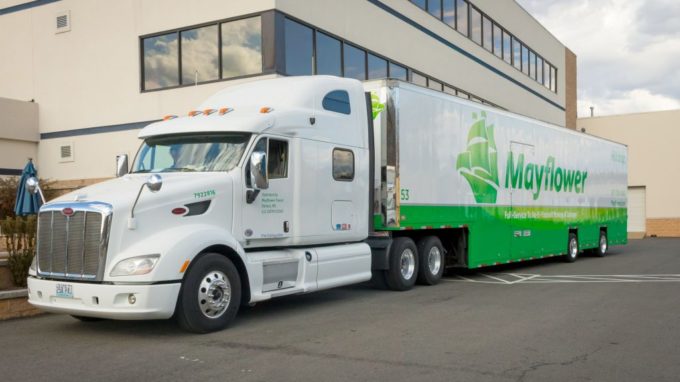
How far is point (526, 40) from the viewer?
115ft

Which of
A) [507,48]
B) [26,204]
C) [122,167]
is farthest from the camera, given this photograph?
[507,48]

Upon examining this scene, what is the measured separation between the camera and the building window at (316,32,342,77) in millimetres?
18375

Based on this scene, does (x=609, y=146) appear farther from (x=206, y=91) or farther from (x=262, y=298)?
(x=262, y=298)

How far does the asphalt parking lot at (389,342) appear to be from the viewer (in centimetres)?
620

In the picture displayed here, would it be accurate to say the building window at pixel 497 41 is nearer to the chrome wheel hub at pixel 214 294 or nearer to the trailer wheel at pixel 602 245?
the trailer wheel at pixel 602 245

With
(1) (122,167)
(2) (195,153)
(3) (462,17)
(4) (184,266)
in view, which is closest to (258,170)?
(2) (195,153)

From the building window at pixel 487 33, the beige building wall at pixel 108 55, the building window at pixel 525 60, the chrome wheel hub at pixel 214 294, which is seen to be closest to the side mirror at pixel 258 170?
the chrome wheel hub at pixel 214 294

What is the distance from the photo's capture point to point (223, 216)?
8.55 metres

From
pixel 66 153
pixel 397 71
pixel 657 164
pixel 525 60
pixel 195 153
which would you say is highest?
pixel 525 60

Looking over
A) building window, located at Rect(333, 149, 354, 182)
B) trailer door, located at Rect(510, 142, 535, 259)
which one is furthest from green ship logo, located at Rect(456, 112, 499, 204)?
building window, located at Rect(333, 149, 354, 182)

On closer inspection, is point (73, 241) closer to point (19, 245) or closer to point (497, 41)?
point (19, 245)

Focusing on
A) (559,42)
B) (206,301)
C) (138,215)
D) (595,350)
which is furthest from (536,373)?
(559,42)

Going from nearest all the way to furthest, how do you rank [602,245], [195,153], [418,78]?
[195,153] → [602,245] → [418,78]

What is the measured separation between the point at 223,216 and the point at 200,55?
1058 cm
